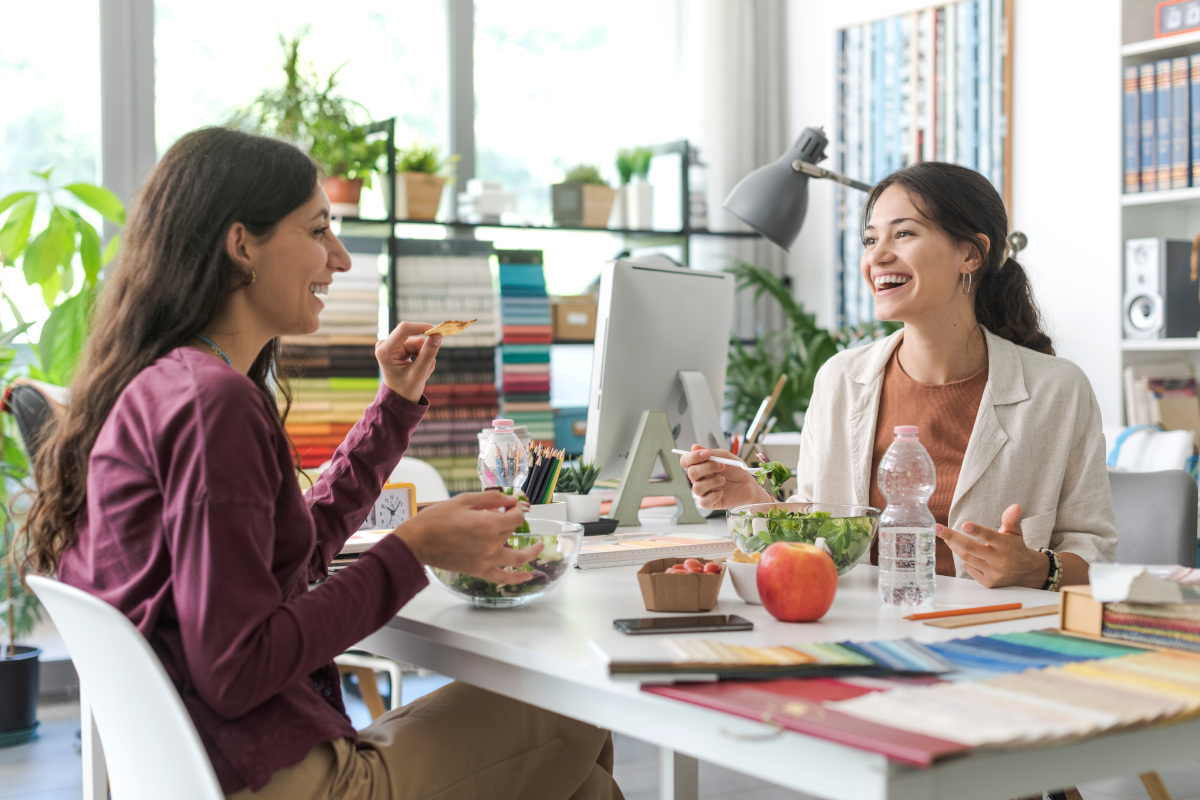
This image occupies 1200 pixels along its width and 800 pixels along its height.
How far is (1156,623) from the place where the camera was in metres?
1.19

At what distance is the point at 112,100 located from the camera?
3889 millimetres

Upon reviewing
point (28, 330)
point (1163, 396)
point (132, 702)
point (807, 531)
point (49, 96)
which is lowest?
point (132, 702)

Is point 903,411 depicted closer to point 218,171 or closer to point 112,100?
point 218,171

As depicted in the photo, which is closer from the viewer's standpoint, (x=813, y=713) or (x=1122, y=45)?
(x=813, y=713)

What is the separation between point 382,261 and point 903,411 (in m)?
2.43

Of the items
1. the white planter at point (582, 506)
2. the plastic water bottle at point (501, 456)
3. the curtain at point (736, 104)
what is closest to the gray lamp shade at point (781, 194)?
the white planter at point (582, 506)

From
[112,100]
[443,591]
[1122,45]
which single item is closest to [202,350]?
[443,591]

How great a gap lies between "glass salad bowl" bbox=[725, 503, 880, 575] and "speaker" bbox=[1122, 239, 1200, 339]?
243cm

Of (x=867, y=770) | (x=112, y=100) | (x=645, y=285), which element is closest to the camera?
(x=867, y=770)

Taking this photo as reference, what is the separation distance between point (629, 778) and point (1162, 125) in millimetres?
2562

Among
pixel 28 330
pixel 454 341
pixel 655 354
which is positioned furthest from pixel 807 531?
pixel 454 341

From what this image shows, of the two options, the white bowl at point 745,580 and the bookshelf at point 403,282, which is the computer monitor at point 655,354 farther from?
the bookshelf at point 403,282

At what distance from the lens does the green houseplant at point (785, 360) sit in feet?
14.2

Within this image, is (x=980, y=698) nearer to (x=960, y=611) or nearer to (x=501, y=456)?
(x=960, y=611)
